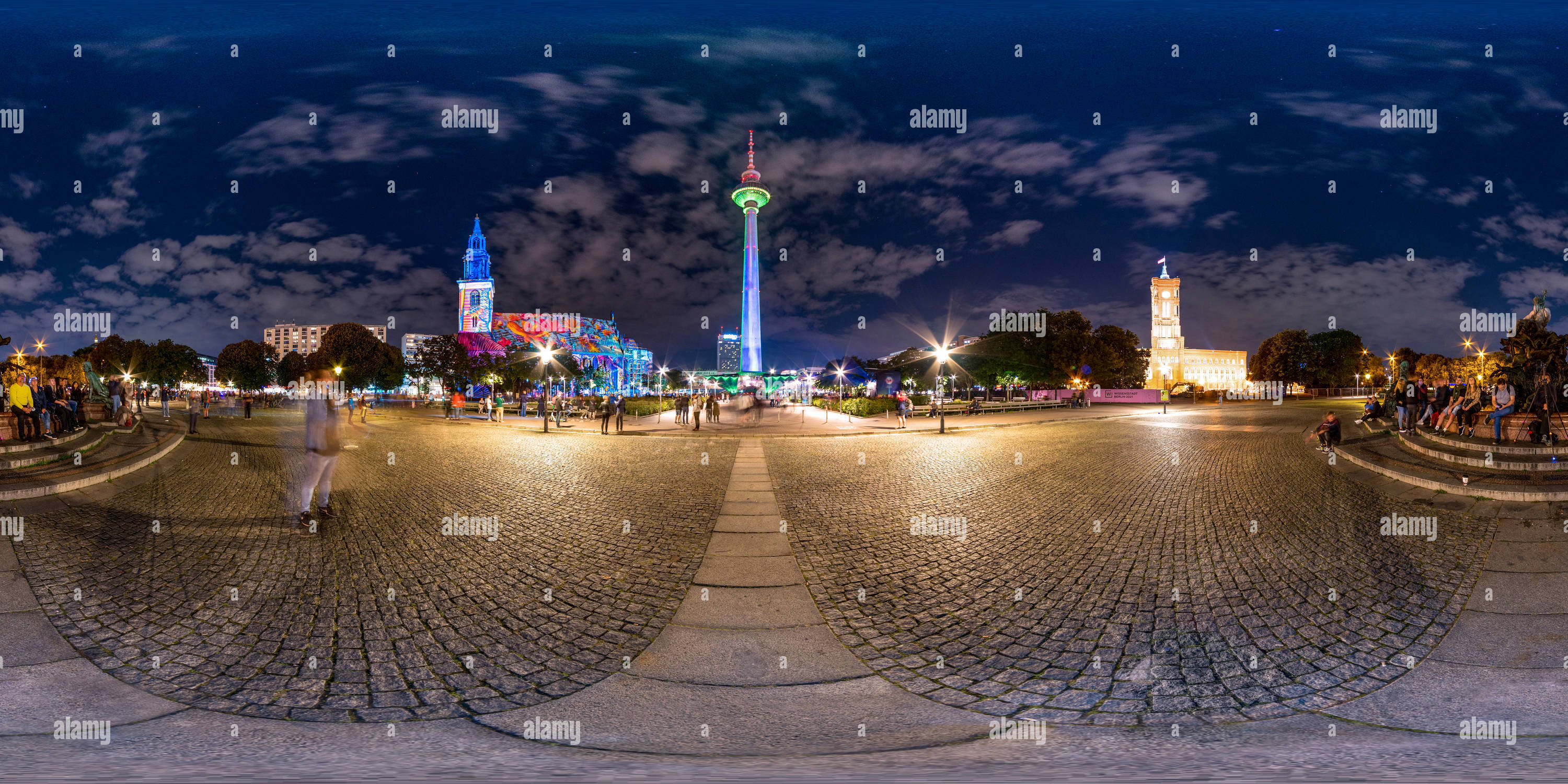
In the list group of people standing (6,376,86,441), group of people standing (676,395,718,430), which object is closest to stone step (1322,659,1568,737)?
group of people standing (6,376,86,441)

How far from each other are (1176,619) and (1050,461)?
10016 mm

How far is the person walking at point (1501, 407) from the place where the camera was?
12727mm

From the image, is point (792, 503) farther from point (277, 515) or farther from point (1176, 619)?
point (277, 515)

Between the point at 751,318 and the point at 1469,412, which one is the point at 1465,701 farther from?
the point at 751,318

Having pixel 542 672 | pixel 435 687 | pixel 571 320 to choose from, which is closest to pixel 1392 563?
pixel 542 672

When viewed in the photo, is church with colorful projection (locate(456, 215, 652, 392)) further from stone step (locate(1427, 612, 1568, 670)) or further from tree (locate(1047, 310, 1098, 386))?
stone step (locate(1427, 612, 1568, 670))

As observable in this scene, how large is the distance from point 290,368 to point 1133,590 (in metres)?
103

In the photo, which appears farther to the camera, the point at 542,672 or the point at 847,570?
the point at 847,570

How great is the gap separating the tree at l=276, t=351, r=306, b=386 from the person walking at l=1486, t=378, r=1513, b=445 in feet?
334

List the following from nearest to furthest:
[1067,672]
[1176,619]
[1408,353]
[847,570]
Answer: [1067,672] → [1176,619] → [847,570] → [1408,353]

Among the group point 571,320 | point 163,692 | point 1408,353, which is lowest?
point 163,692

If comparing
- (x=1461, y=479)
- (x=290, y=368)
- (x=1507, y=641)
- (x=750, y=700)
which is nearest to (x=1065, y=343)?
(x=1461, y=479)

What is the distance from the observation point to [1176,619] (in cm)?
455

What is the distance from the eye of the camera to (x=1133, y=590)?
16.8ft
